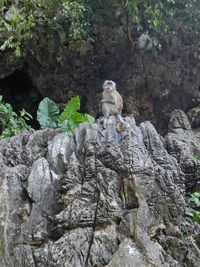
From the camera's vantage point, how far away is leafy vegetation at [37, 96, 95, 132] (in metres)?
6.77

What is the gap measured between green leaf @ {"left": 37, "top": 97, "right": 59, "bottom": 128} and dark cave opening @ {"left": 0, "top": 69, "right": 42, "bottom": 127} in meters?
3.04

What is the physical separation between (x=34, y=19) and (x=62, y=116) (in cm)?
295

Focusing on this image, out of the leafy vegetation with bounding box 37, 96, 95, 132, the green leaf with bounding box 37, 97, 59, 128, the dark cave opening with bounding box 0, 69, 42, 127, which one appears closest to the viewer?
the leafy vegetation with bounding box 37, 96, 95, 132

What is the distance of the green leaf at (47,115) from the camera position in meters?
7.41

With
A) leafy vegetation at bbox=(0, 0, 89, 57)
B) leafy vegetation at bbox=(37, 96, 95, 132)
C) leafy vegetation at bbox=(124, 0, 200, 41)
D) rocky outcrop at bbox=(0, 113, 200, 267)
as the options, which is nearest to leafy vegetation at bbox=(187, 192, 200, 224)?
rocky outcrop at bbox=(0, 113, 200, 267)

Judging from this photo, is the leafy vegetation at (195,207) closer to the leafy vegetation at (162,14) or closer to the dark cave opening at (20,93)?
the leafy vegetation at (162,14)

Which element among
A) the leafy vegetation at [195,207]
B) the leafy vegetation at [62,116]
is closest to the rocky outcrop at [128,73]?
the leafy vegetation at [62,116]

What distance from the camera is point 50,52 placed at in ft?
32.1

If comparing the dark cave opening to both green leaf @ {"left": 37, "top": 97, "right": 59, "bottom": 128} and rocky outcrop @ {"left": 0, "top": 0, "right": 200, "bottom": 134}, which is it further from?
green leaf @ {"left": 37, "top": 97, "right": 59, "bottom": 128}

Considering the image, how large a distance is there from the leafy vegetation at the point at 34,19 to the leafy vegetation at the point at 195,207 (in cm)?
494

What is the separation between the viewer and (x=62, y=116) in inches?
280

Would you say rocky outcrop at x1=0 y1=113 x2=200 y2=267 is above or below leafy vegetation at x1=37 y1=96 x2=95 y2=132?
below

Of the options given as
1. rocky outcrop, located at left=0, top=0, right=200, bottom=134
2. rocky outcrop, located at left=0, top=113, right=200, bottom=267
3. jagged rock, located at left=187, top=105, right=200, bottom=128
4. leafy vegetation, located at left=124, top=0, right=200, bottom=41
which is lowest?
rocky outcrop, located at left=0, top=113, right=200, bottom=267

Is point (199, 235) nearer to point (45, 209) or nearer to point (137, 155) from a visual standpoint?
point (137, 155)
